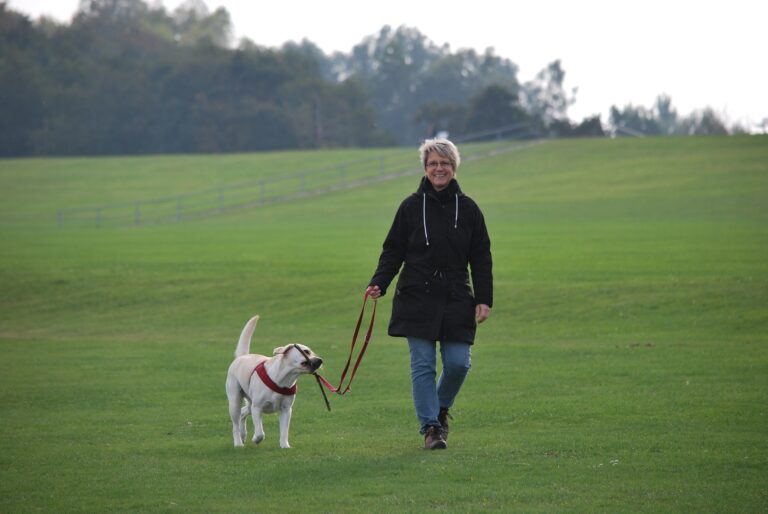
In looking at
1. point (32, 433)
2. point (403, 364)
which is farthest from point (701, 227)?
point (32, 433)

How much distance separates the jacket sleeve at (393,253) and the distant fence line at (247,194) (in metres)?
54.1

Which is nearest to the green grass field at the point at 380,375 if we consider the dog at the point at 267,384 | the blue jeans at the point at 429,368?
the dog at the point at 267,384

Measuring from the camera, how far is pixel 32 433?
1180 cm

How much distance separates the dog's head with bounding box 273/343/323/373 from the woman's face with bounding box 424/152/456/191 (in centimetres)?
Result: 180

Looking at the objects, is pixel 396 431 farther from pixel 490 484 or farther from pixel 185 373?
pixel 185 373

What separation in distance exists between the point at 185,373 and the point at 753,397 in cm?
781

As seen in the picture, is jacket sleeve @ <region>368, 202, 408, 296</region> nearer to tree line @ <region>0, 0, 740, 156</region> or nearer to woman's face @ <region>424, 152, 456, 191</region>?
woman's face @ <region>424, 152, 456, 191</region>

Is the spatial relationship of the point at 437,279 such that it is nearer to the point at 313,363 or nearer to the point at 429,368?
the point at 429,368

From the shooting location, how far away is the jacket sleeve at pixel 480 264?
10.1m

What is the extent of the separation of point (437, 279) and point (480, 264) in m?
0.42

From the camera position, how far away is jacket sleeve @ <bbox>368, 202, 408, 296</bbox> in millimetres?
10195

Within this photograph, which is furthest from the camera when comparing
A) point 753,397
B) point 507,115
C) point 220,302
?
point 507,115

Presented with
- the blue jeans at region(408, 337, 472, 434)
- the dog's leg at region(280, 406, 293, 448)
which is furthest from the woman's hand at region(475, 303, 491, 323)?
the dog's leg at region(280, 406, 293, 448)

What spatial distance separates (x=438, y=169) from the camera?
9.97m
